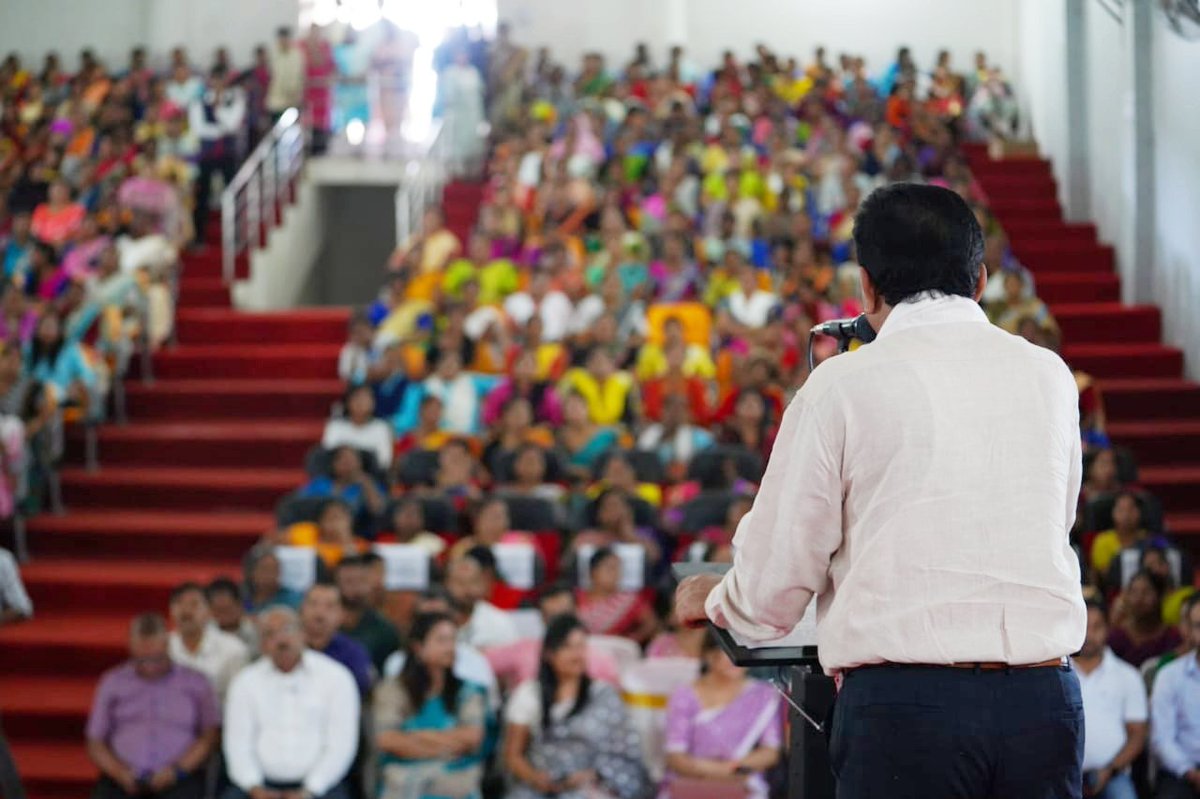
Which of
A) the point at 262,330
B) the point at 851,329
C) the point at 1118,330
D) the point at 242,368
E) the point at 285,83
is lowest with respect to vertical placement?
the point at 851,329

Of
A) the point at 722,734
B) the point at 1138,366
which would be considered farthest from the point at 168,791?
the point at 1138,366

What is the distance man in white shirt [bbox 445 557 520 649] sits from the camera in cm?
609

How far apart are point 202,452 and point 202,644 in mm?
3063

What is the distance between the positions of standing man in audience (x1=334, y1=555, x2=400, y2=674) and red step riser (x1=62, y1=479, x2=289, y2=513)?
250cm

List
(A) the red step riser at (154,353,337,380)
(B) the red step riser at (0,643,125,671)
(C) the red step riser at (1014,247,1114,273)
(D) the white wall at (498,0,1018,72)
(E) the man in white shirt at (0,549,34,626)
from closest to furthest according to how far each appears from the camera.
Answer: (E) the man in white shirt at (0,549,34,626) < (B) the red step riser at (0,643,125,671) < (A) the red step riser at (154,353,337,380) < (C) the red step riser at (1014,247,1114,273) < (D) the white wall at (498,0,1018,72)

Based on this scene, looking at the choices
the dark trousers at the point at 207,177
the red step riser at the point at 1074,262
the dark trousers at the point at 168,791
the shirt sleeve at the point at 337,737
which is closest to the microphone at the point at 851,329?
the shirt sleeve at the point at 337,737

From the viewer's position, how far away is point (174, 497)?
28.9 ft

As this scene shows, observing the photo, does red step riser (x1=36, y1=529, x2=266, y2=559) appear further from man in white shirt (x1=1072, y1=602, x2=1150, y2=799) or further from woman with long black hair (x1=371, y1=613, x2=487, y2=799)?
man in white shirt (x1=1072, y1=602, x2=1150, y2=799)

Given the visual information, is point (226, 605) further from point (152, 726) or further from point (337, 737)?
point (337, 737)

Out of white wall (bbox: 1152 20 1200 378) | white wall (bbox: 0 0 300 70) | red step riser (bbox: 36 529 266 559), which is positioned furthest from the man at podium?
white wall (bbox: 0 0 300 70)

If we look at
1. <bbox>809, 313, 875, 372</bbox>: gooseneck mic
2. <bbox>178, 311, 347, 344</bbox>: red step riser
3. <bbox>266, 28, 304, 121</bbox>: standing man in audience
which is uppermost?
<bbox>266, 28, 304, 121</bbox>: standing man in audience

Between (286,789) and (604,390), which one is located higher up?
(604,390)

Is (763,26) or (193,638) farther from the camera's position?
(763,26)

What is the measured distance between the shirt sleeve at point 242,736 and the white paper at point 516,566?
1.11 metres
